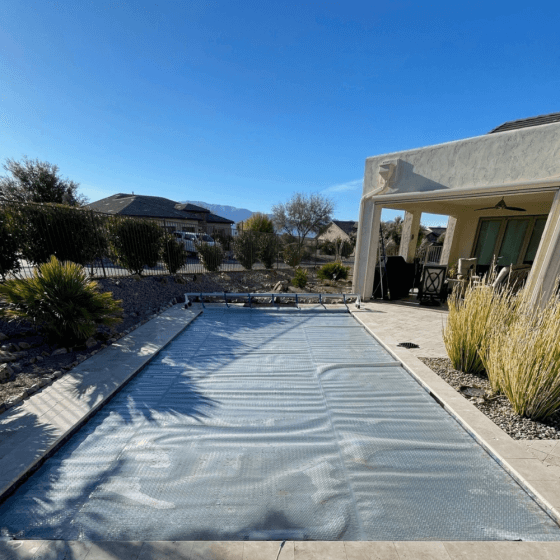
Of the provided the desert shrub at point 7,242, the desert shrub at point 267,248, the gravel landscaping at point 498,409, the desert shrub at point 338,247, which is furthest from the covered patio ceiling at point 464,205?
the desert shrub at point 338,247

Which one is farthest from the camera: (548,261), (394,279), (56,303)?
(394,279)

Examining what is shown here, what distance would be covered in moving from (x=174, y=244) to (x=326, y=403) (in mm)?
7823

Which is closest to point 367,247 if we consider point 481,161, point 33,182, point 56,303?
point 481,161

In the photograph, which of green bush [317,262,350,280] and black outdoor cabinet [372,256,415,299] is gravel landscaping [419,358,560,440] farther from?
green bush [317,262,350,280]

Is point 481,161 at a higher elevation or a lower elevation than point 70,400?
higher

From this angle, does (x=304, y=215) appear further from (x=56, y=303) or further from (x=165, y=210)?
(x=56, y=303)

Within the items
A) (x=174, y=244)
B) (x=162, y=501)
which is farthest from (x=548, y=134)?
(x=174, y=244)

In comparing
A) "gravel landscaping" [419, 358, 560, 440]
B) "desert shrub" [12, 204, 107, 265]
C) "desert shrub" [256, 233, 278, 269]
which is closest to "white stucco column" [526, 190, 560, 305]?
A: "gravel landscaping" [419, 358, 560, 440]

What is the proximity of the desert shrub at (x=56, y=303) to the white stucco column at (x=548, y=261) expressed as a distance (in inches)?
321

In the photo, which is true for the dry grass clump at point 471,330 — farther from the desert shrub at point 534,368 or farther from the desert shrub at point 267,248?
the desert shrub at point 267,248

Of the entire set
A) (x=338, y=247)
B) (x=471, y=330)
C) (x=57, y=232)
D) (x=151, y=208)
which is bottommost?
(x=338, y=247)

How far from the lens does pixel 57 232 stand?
6.67m

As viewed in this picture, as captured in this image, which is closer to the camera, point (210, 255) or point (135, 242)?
point (135, 242)

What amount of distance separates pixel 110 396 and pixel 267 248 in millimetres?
9934
